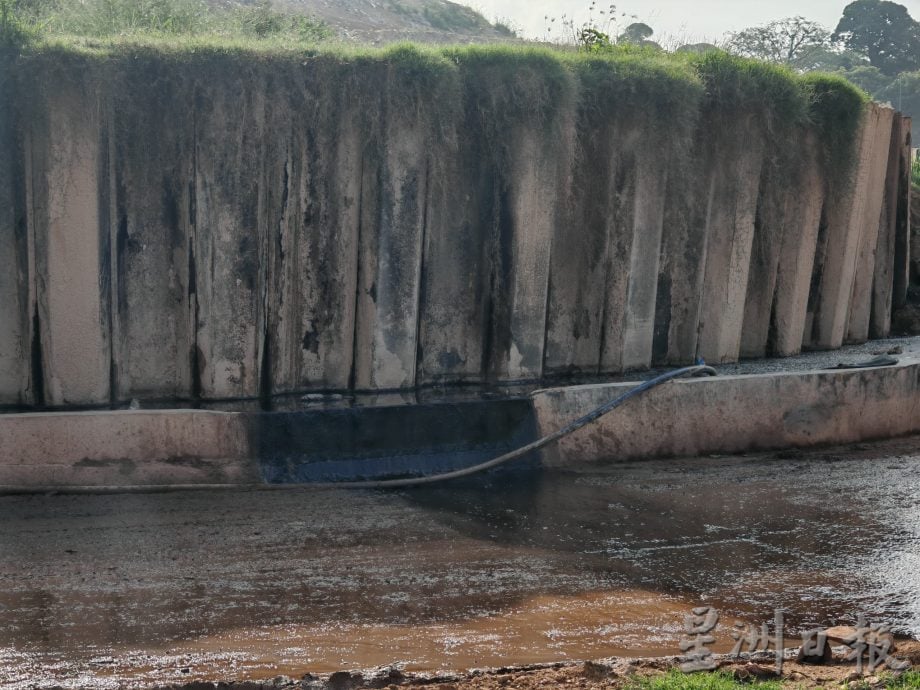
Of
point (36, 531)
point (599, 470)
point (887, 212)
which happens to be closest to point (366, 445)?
point (599, 470)

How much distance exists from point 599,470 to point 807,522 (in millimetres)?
1533

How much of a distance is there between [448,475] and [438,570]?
1.59 meters

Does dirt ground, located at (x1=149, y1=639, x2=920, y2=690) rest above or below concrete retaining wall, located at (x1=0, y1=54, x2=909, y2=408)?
below

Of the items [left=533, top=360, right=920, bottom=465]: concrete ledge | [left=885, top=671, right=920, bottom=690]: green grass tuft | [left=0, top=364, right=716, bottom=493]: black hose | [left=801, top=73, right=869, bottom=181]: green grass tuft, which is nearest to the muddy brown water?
[left=0, top=364, right=716, bottom=493]: black hose

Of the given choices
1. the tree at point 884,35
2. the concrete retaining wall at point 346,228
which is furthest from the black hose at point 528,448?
the tree at point 884,35

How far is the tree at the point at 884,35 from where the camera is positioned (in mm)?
50656

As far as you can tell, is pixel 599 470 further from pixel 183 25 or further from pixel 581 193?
pixel 183 25

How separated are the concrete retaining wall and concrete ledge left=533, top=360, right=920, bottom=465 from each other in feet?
3.20

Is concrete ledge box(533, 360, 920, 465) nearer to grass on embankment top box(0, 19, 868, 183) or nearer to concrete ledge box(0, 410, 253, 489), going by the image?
concrete ledge box(0, 410, 253, 489)

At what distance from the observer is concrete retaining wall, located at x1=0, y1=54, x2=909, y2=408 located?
6.92m

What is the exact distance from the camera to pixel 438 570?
211 inches

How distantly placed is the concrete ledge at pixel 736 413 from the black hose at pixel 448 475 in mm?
100

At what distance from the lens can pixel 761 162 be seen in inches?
364

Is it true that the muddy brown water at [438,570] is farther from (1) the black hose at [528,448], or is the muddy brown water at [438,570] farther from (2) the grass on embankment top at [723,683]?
(2) the grass on embankment top at [723,683]
